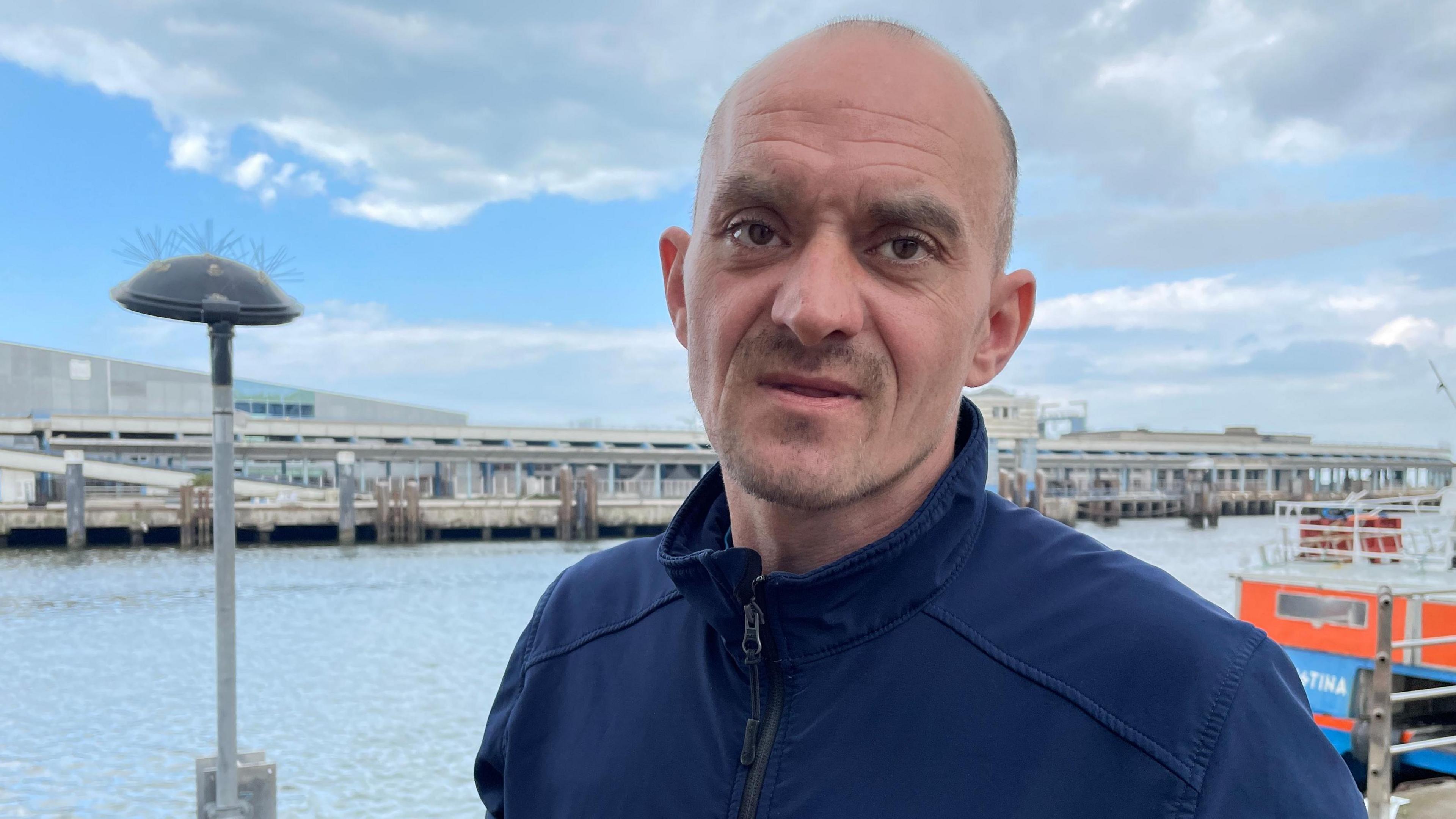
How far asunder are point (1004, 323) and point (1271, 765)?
0.65 metres

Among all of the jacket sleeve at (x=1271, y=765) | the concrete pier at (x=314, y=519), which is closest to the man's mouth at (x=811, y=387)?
the jacket sleeve at (x=1271, y=765)

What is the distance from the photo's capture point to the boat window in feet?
28.9

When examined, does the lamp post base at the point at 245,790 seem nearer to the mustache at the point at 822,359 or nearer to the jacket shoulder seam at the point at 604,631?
the jacket shoulder seam at the point at 604,631

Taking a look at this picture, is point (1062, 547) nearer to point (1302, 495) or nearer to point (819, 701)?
point (819, 701)

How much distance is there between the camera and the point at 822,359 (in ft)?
3.89

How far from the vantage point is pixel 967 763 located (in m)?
1.12

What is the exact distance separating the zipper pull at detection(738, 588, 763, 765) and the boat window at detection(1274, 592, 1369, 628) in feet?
31.0

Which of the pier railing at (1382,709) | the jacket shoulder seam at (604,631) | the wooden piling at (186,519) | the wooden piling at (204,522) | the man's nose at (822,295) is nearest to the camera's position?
the man's nose at (822,295)

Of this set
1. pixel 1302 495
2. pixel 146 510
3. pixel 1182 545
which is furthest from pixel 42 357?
pixel 1302 495

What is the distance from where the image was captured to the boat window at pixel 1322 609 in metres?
8.82

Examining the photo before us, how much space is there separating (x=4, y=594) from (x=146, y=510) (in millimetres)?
11961

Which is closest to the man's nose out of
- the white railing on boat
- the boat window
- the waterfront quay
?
the white railing on boat

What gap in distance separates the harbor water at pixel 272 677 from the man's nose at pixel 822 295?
31.7 feet

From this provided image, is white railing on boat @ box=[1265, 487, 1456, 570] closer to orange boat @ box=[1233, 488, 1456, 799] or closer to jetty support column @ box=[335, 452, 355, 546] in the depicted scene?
orange boat @ box=[1233, 488, 1456, 799]
